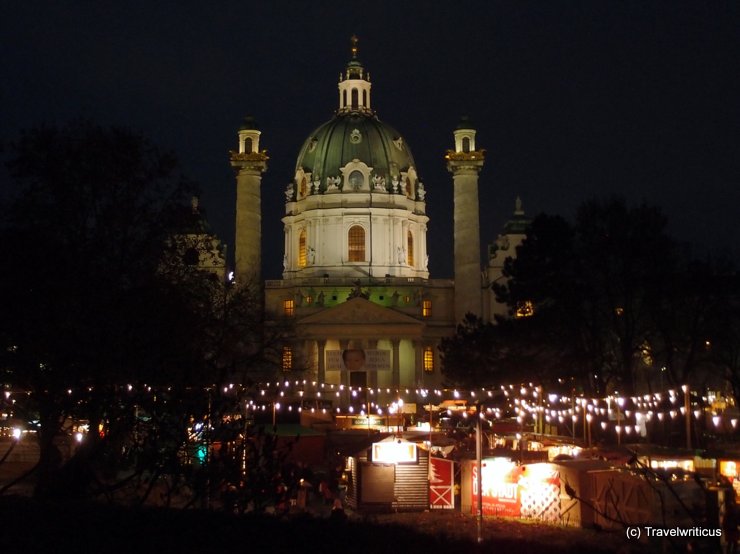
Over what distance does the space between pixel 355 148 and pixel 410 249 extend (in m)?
11.1

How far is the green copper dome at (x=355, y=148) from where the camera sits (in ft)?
335

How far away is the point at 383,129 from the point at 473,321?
153 ft

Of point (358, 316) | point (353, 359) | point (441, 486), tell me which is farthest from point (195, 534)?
point (358, 316)

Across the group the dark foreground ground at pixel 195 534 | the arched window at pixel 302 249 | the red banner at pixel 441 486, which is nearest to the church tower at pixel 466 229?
the arched window at pixel 302 249

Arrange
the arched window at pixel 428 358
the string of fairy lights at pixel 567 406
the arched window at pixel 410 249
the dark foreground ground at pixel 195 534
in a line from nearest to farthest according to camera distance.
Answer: the dark foreground ground at pixel 195 534 → the string of fairy lights at pixel 567 406 → the arched window at pixel 428 358 → the arched window at pixel 410 249

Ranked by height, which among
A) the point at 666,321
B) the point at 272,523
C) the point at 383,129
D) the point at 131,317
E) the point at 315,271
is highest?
the point at 383,129

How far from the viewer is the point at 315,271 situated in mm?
99000

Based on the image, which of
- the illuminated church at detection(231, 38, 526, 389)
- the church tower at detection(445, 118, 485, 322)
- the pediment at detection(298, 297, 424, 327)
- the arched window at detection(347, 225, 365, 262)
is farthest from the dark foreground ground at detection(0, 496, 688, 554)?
the arched window at detection(347, 225, 365, 262)

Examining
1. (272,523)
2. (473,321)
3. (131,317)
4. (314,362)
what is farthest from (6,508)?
(314,362)

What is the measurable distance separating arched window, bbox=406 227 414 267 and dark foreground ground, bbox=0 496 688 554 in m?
86.6

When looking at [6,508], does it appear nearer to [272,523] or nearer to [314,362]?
[272,523]

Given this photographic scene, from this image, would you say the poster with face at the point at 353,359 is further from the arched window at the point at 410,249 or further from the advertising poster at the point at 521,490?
the arched window at the point at 410,249

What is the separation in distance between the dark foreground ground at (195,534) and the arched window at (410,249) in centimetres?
8663

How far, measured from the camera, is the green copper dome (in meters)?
102
